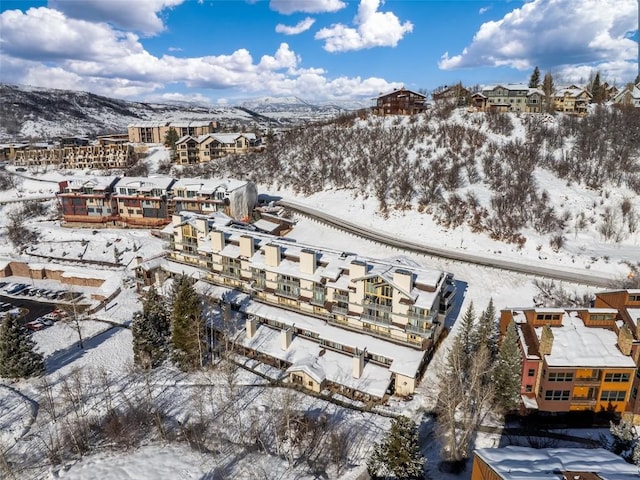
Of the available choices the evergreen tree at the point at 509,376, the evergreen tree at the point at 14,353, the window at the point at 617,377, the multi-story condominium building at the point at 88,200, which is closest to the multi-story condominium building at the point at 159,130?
the multi-story condominium building at the point at 88,200

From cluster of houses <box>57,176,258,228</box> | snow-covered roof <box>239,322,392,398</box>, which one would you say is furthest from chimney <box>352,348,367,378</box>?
cluster of houses <box>57,176,258,228</box>

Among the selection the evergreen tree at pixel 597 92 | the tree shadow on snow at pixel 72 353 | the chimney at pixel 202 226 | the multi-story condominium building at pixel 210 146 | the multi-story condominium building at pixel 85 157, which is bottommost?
the tree shadow on snow at pixel 72 353

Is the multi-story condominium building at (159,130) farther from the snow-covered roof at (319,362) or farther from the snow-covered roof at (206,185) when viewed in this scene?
the snow-covered roof at (319,362)

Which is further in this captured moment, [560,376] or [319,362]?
[319,362]

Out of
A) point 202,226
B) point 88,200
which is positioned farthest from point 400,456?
point 88,200

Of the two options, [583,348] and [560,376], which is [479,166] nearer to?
[583,348]

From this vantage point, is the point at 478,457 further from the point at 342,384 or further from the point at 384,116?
the point at 384,116

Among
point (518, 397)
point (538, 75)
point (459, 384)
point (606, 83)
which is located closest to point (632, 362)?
point (518, 397)

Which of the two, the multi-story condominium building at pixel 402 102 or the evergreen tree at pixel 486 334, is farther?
the multi-story condominium building at pixel 402 102
